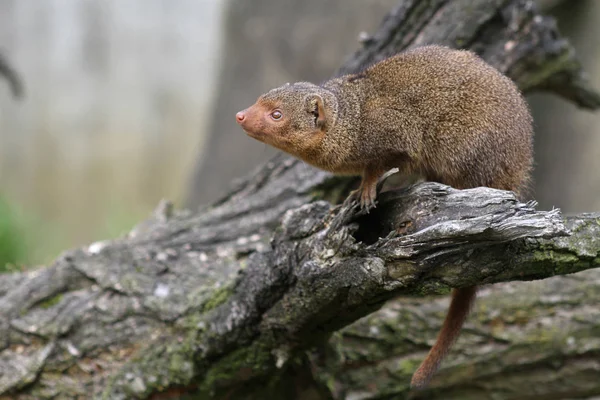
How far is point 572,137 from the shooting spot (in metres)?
6.08

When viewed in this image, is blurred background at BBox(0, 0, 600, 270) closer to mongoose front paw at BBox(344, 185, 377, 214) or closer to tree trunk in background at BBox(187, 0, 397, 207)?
tree trunk in background at BBox(187, 0, 397, 207)

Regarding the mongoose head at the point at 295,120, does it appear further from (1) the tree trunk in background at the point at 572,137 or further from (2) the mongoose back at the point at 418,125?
(1) the tree trunk in background at the point at 572,137

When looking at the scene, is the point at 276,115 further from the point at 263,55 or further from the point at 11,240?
the point at 263,55

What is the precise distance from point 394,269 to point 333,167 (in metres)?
0.90

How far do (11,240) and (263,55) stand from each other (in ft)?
11.0

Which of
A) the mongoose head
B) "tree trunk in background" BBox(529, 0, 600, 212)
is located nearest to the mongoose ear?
the mongoose head

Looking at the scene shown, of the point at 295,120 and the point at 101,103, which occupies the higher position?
the point at 101,103

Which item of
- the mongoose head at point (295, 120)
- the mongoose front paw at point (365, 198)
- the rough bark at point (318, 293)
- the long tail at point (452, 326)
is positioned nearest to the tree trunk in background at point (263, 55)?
the rough bark at point (318, 293)

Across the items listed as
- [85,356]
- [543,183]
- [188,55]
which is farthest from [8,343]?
[188,55]

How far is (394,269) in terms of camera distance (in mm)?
2344

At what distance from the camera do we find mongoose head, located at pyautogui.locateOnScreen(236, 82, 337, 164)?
306 centimetres

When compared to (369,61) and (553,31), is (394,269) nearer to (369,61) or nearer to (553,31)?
(369,61)

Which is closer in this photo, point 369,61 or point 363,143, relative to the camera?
point 363,143

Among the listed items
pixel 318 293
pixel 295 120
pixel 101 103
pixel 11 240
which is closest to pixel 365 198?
pixel 318 293
